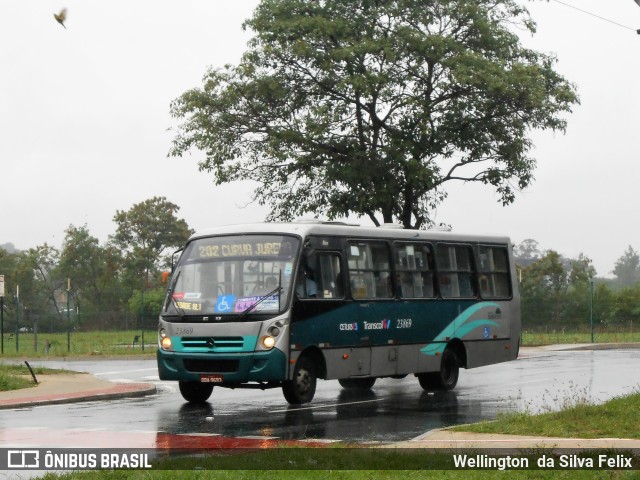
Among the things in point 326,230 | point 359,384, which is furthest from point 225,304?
point 359,384

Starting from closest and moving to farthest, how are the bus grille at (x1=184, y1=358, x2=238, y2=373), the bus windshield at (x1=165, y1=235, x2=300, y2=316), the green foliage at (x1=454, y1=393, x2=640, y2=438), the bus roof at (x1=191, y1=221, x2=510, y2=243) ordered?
the green foliage at (x1=454, y1=393, x2=640, y2=438), the bus grille at (x1=184, y1=358, x2=238, y2=373), the bus windshield at (x1=165, y1=235, x2=300, y2=316), the bus roof at (x1=191, y1=221, x2=510, y2=243)

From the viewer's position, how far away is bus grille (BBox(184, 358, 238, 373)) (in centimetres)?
1930

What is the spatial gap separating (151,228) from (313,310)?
7700 cm

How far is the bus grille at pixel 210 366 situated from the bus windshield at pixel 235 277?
2.57 feet

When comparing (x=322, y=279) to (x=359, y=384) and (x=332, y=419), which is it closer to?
(x=332, y=419)

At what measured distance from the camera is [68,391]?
22.9 meters

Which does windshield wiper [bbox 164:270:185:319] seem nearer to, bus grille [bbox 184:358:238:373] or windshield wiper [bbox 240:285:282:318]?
bus grille [bbox 184:358:238:373]

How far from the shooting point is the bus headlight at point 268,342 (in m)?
19.1

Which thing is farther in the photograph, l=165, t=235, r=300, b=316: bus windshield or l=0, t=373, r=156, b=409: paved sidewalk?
l=0, t=373, r=156, b=409: paved sidewalk

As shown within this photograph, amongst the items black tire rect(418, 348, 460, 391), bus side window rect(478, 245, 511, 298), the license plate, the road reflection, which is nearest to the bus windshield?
the license plate

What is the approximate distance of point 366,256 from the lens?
72.5 ft

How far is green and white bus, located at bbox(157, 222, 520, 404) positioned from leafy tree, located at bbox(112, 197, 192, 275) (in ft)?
233

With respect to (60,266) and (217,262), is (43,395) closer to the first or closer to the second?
(217,262)

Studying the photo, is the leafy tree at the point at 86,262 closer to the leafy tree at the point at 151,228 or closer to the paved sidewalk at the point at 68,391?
the leafy tree at the point at 151,228
